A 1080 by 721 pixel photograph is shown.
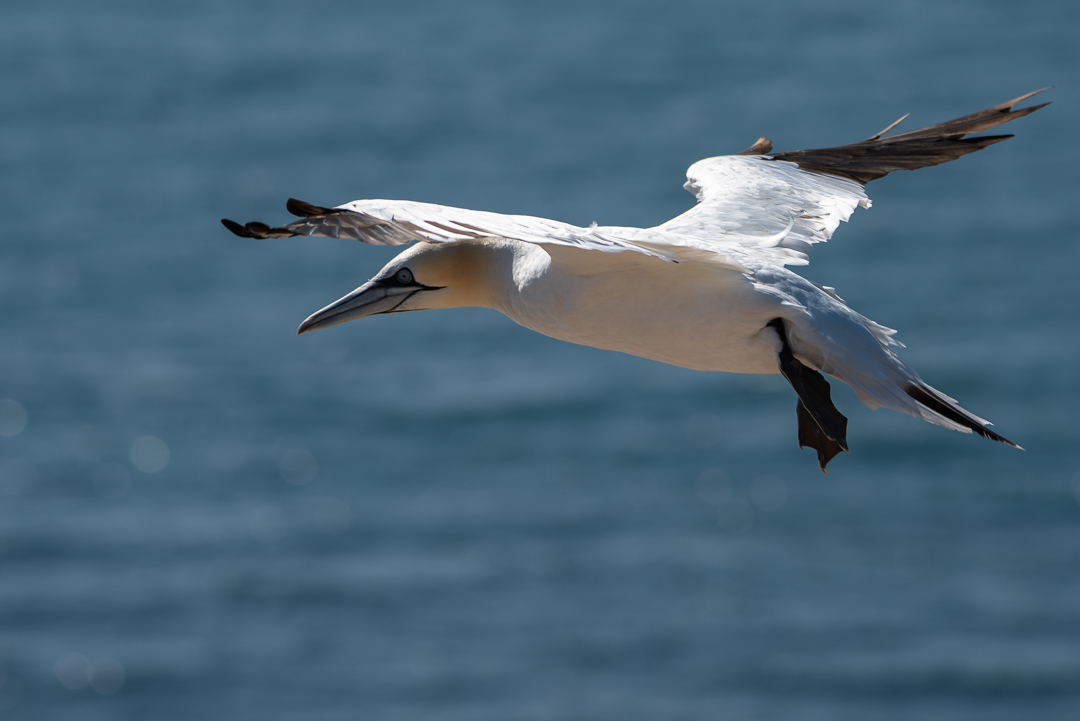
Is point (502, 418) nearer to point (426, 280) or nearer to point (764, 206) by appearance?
point (764, 206)

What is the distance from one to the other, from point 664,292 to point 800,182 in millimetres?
1763

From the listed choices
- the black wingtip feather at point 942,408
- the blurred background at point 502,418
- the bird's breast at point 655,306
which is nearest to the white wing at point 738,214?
the bird's breast at point 655,306

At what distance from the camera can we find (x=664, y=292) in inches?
214

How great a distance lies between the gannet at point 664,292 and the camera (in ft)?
15.8

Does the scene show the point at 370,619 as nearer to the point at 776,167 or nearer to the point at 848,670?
the point at 848,670

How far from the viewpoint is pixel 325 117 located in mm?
30984

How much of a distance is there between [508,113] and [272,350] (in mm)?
8831

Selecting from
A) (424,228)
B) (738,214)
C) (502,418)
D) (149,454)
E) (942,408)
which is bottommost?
(149,454)

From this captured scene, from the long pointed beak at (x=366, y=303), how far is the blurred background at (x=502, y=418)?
13.9 metres

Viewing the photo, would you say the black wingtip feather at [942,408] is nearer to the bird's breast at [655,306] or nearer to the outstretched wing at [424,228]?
the bird's breast at [655,306]

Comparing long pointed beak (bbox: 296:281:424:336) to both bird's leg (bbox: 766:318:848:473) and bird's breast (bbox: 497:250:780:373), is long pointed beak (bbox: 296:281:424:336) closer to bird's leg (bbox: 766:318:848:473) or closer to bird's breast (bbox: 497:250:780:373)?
bird's breast (bbox: 497:250:780:373)

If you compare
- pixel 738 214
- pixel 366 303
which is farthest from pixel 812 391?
pixel 366 303

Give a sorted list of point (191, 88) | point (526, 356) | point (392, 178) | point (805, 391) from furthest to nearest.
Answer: point (191, 88) → point (392, 178) → point (526, 356) → point (805, 391)

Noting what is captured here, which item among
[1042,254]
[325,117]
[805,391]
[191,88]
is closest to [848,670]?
[1042,254]
